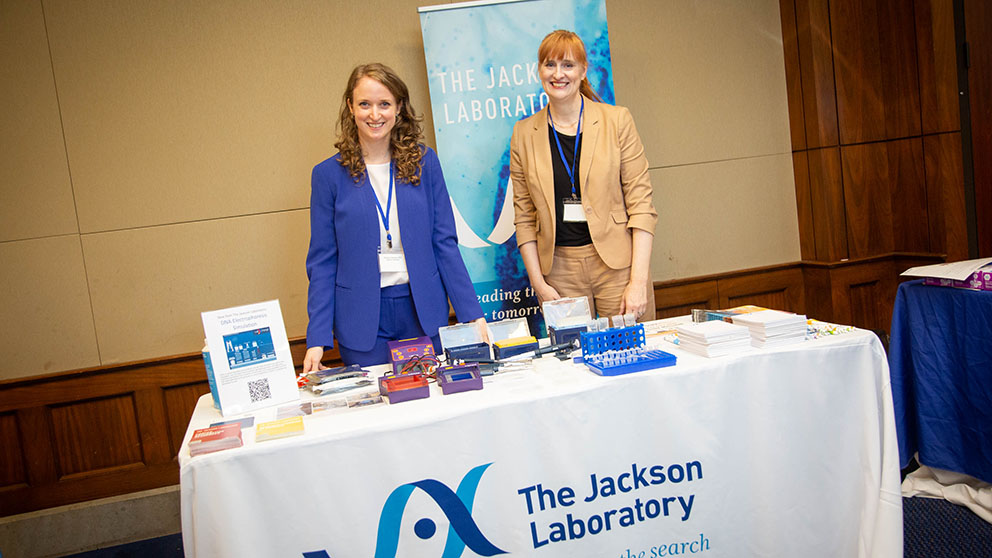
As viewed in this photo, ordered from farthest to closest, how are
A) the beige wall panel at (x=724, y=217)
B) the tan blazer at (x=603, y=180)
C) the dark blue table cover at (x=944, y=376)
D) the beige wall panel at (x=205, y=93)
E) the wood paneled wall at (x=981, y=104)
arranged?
the beige wall panel at (x=724, y=217) → the beige wall panel at (x=205, y=93) → the wood paneled wall at (x=981, y=104) → the tan blazer at (x=603, y=180) → the dark blue table cover at (x=944, y=376)

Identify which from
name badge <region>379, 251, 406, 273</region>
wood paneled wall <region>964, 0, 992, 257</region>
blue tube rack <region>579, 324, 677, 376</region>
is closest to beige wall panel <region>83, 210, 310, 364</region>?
name badge <region>379, 251, 406, 273</region>

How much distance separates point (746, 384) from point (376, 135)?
4.67 feet

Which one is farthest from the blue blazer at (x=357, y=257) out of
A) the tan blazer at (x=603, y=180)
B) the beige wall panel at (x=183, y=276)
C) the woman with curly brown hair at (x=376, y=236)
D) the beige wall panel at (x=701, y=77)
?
the beige wall panel at (x=701, y=77)

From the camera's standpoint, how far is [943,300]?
2605mm

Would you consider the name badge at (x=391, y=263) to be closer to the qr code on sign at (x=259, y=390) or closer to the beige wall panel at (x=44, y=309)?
the qr code on sign at (x=259, y=390)

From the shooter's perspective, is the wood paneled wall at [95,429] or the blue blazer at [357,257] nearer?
the blue blazer at [357,257]

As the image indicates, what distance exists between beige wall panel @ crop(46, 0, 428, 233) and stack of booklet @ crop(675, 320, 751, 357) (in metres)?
2.33

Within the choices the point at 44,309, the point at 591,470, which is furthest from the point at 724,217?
the point at 44,309

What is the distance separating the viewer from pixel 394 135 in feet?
8.18

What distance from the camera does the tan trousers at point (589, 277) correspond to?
285 cm

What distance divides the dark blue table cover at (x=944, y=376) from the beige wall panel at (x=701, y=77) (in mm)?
1658

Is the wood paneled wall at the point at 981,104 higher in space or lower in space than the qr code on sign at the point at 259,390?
higher

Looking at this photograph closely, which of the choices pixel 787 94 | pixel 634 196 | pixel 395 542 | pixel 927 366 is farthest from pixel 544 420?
pixel 787 94

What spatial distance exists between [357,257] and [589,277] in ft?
3.28
